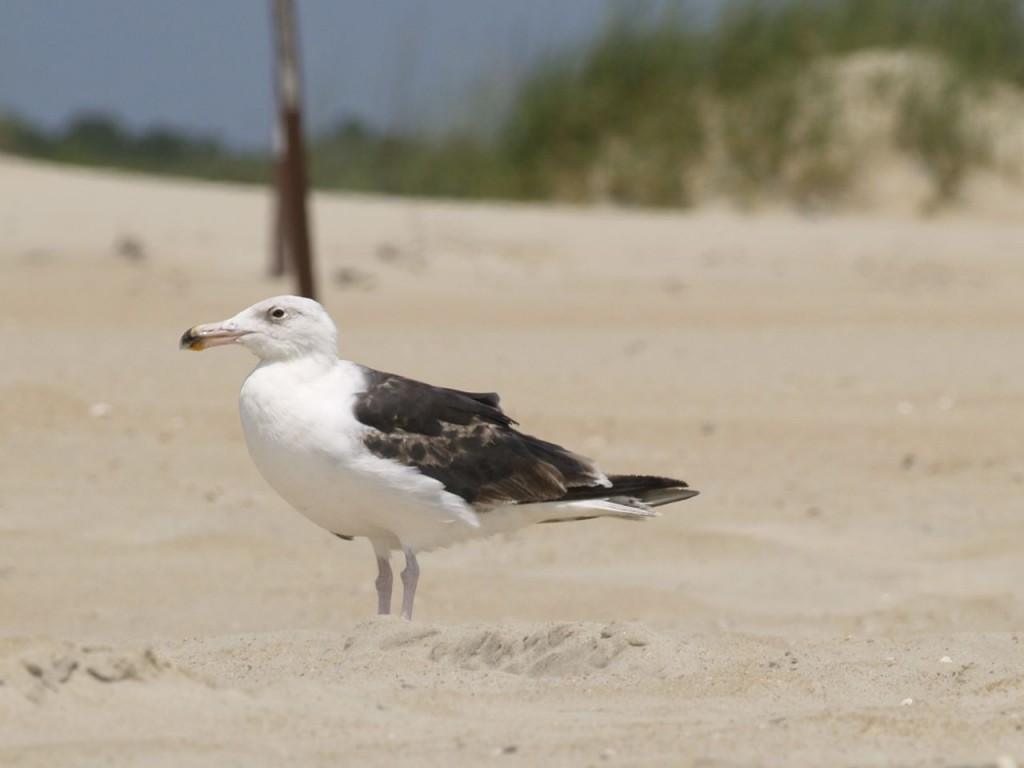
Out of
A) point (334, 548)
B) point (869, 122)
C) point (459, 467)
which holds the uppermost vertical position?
point (869, 122)

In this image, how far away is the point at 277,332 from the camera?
576 centimetres

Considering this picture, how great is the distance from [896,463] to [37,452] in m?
4.15

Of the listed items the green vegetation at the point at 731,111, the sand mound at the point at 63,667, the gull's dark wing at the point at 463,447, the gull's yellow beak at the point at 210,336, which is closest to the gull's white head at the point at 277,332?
the gull's yellow beak at the point at 210,336

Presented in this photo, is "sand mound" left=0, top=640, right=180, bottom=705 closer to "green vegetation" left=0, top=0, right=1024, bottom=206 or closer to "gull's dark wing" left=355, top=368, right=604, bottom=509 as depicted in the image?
"gull's dark wing" left=355, top=368, right=604, bottom=509

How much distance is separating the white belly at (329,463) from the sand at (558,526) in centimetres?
43

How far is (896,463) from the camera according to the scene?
9008 mm

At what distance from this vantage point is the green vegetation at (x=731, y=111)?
2088 centimetres

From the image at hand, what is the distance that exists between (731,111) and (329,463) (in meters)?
16.4

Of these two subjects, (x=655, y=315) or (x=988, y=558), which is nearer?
(x=988, y=558)

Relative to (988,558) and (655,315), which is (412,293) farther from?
(988,558)

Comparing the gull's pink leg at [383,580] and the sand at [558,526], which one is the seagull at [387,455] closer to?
the gull's pink leg at [383,580]

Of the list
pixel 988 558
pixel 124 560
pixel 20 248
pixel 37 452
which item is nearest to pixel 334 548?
pixel 124 560

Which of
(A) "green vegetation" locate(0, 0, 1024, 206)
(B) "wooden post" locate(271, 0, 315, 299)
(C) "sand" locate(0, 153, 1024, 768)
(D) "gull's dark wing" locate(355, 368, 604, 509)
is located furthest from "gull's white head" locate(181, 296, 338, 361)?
(A) "green vegetation" locate(0, 0, 1024, 206)

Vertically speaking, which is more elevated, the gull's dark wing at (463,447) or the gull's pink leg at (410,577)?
the gull's dark wing at (463,447)
